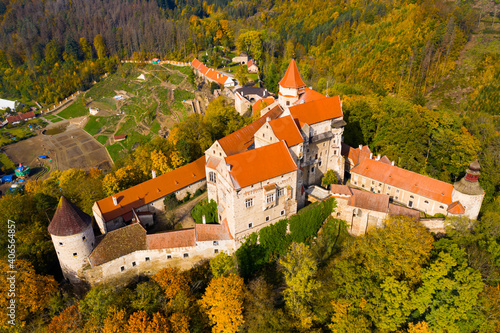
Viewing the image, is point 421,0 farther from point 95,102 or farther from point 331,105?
point 95,102

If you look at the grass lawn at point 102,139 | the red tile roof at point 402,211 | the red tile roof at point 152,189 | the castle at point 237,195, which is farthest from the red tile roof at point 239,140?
the grass lawn at point 102,139

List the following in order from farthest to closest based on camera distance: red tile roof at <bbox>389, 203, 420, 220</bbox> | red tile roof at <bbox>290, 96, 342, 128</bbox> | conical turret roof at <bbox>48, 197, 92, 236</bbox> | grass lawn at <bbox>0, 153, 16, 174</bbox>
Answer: grass lawn at <bbox>0, 153, 16, 174</bbox> < red tile roof at <bbox>290, 96, 342, 128</bbox> < red tile roof at <bbox>389, 203, 420, 220</bbox> < conical turret roof at <bbox>48, 197, 92, 236</bbox>

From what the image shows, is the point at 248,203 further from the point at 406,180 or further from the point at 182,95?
the point at 182,95

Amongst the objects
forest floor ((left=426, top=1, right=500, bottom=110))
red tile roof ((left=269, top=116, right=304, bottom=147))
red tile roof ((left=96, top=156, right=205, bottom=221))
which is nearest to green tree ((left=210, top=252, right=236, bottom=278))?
red tile roof ((left=96, top=156, right=205, bottom=221))

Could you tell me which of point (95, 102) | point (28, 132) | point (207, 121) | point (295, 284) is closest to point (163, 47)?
point (95, 102)

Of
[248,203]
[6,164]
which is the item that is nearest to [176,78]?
[6,164]

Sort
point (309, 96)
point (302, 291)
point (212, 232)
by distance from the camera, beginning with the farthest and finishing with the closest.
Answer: point (309, 96)
point (212, 232)
point (302, 291)

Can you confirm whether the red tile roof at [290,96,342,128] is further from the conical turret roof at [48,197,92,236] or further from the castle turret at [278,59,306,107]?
the conical turret roof at [48,197,92,236]
